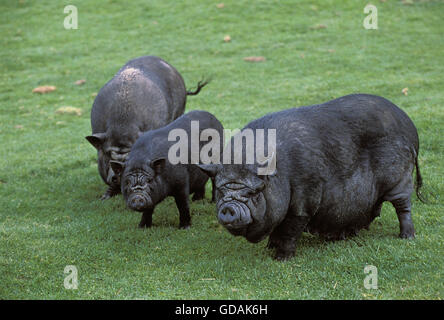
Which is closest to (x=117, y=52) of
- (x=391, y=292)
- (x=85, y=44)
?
(x=85, y=44)

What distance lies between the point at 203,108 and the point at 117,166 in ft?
22.9

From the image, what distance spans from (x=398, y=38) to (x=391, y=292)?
1448 centimetres

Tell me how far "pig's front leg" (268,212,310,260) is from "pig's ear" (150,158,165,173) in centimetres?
180

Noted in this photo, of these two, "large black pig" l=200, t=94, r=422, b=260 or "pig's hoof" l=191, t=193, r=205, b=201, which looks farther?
"pig's hoof" l=191, t=193, r=205, b=201

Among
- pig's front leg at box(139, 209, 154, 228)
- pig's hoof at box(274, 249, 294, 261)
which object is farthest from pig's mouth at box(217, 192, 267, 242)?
pig's front leg at box(139, 209, 154, 228)

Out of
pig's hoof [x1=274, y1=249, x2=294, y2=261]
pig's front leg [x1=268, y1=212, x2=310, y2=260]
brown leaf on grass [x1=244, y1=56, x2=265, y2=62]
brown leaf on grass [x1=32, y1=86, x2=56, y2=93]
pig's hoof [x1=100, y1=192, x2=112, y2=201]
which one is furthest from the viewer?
brown leaf on grass [x1=244, y1=56, x2=265, y2=62]

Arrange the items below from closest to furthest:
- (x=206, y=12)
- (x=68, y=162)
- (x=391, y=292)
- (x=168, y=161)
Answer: (x=391, y=292) < (x=168, y=161) < (x=68, y=162) < (x=206, y=12)

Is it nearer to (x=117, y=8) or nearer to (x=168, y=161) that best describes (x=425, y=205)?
(x=168, y=161)

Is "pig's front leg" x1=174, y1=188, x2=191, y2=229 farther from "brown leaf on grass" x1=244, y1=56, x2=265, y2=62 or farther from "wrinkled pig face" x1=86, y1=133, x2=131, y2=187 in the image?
"brown leaf on grass" x1=244, y1=56, x2=265, y2=62

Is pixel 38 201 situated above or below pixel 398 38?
below

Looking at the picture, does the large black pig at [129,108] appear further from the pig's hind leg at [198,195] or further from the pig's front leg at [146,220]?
the pig's hind leg at [198,195]

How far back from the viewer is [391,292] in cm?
506

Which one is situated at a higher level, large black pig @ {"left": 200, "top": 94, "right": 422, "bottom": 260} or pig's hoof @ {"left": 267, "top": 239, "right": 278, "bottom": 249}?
large black pig @ {"left": 200, "top": 94, "right": 422, "bottom": 260}

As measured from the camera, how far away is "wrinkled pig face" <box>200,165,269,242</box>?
5.22 m
